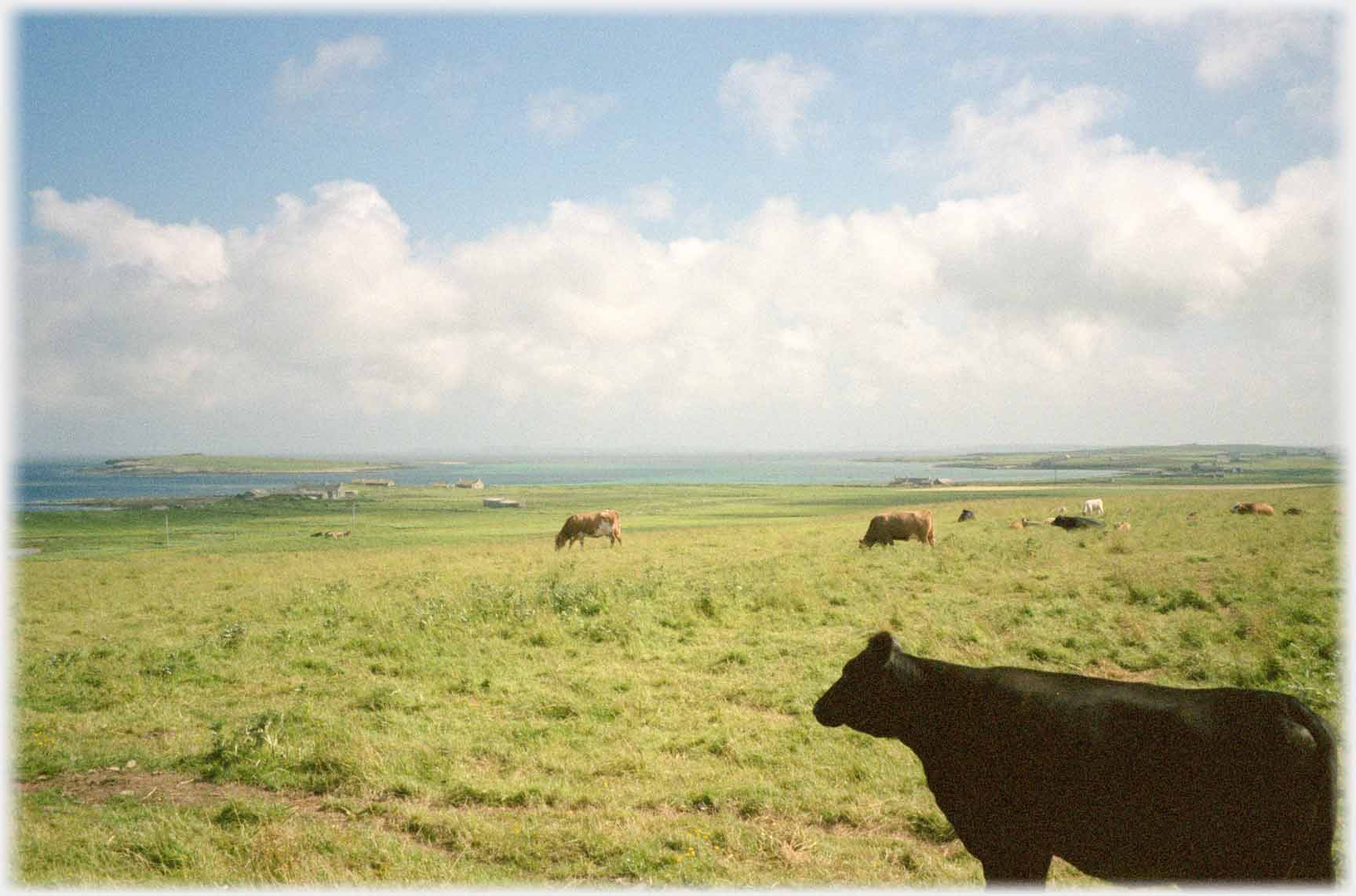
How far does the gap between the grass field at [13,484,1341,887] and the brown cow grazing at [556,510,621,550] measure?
9520 millimetres

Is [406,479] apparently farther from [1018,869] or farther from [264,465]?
[1018,869]

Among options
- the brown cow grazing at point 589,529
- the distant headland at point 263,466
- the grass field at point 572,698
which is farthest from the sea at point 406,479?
the grass field at point 572,698

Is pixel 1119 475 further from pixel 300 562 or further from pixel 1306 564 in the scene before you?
pixel 300 562

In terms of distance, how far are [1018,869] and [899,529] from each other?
17089mm

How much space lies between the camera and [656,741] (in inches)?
267

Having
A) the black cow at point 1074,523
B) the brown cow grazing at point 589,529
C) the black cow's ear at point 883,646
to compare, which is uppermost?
the black cow's ear at point 883,646

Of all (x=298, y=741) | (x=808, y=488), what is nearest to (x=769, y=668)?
(x=298, y=741)

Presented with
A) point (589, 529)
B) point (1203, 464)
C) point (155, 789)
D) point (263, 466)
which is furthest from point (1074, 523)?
point (263, 466)

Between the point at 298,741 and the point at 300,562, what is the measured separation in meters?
21.4

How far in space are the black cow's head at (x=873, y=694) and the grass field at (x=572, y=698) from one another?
4.21 feet

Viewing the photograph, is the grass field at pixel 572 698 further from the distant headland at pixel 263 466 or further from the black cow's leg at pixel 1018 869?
the distant headland at pixel 263 466

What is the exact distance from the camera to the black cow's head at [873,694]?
4062mm

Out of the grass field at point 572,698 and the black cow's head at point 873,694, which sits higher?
the black cow's head at point 873,694

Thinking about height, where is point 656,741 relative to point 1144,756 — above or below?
below
